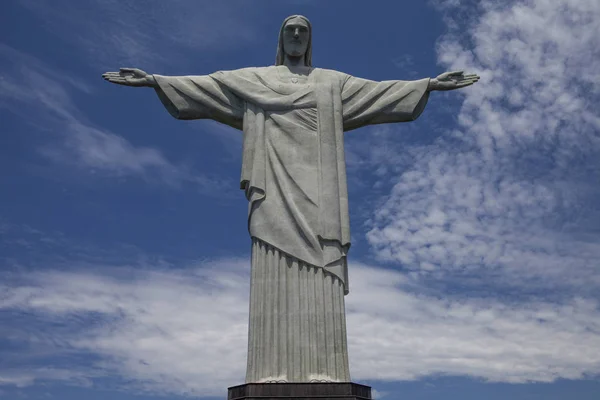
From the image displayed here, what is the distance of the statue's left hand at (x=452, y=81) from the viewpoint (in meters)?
15.5

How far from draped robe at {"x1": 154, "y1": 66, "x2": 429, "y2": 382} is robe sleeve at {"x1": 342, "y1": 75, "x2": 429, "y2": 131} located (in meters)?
0.02

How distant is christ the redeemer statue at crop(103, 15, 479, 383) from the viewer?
1293cm

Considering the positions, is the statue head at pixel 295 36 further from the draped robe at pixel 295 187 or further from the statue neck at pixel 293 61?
the draped robe at pixel 295 187

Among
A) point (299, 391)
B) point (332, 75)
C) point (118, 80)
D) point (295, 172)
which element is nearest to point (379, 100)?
point (332, 75)

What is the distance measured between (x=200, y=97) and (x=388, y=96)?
14.4ft

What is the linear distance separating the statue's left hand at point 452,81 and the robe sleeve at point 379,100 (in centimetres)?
21

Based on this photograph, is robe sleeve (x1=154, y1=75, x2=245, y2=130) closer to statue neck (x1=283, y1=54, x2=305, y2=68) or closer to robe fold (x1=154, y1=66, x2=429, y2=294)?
robe fold (x1=154, y1=66, x2=429, y2=294)

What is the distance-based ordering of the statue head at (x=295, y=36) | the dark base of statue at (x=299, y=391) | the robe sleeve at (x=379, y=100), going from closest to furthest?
the dark base of statue at (x=299, y=391) → the robe sleeve at (x=379, y=100) → the statue head at (x=295, y=36)

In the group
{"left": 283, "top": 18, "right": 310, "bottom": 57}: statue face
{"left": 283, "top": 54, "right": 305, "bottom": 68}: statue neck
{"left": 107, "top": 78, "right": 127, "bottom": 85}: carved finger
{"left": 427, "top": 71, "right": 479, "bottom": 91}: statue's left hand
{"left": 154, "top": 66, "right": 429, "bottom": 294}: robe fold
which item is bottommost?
{"left": 154, "top": 66, "right": 429, "bottom": 294}: robe fold

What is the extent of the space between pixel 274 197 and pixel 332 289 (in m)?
2.29

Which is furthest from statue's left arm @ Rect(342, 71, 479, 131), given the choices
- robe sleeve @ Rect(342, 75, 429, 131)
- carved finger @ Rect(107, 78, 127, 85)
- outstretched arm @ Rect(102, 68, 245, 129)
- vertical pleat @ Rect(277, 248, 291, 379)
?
carved finger @ Rect(107, 78, 127, 85)

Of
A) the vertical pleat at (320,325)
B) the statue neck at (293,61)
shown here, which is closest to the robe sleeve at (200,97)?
the statue neck at (293,61)

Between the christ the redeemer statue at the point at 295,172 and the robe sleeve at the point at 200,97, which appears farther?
the robe sleeve at the point at 200,97

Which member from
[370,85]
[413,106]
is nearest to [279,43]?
[370,85]
